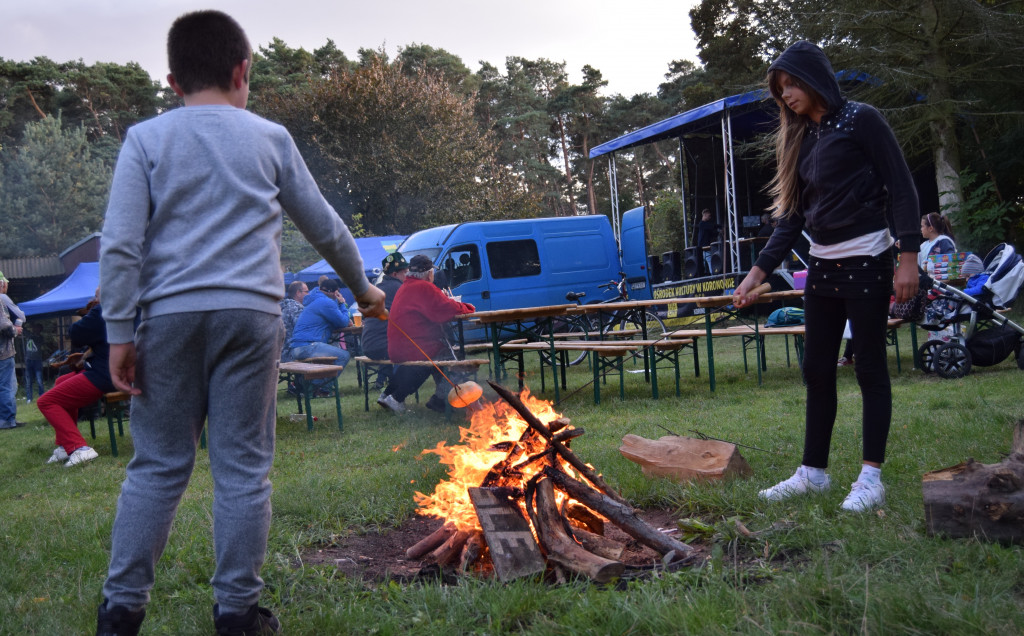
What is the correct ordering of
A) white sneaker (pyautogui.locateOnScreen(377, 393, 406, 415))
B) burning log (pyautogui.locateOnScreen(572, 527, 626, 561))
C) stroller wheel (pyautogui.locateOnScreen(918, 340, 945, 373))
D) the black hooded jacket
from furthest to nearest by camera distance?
white sneaker (pyautogui.locateOnScreen(377, 393, 406, 415)), stroller wheel (pyautogui.locateOnScreen(918, 340, 945, 373)), the black hooded jacket, burning log (pyautogui.locateOnScreen(572, 527, 626, 561))

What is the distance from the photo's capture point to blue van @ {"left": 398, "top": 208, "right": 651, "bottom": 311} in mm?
13586

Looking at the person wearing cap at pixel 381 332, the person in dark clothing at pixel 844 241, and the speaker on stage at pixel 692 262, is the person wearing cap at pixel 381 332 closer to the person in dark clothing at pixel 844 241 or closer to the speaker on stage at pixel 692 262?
the person in dark clothing at pixel 844 241

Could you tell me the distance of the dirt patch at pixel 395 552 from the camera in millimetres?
2896

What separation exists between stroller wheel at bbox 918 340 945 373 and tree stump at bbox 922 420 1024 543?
5.63 m

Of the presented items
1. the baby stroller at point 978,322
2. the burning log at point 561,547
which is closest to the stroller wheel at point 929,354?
the baby stroller at point 978,322

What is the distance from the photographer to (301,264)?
2952cm

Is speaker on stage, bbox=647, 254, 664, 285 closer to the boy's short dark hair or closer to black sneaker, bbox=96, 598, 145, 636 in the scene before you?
the boy's short dark hair

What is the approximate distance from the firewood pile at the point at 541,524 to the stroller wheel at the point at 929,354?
5.79 metres

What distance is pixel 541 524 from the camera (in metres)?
2.84

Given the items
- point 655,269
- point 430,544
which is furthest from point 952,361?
point 655,269

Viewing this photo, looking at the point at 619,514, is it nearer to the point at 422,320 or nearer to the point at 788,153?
the point at 788,153

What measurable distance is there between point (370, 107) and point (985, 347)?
2479cm

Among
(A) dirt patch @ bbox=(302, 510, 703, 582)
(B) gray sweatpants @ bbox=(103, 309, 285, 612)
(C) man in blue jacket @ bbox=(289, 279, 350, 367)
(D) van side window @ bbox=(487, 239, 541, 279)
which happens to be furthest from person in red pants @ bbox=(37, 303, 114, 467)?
(D) van side window @ bbox=(487, 239, 541, 279)

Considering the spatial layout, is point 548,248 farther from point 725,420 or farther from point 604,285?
point 725,420
